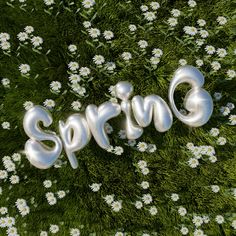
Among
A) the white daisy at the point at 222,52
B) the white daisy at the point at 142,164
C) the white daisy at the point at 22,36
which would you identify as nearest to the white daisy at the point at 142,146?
the white daisy at the point at 142,164

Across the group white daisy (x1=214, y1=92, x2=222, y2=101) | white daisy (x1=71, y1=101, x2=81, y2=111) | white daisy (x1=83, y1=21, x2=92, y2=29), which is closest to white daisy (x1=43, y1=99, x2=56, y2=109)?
white daisy (x1=71, y1=101, x2=81, y2=111)

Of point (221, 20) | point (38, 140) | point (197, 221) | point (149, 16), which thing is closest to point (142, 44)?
point (149, 16)

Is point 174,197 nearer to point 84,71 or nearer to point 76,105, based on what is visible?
point 76,105

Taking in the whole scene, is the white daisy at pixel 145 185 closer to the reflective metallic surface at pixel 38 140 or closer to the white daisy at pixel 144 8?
the reflective metallic surface at pixel 38 140

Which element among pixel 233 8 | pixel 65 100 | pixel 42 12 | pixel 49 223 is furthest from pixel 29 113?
pixel 233 8

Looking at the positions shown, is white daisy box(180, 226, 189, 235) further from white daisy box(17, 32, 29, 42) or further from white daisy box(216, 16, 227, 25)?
white daisy box(17, 32, 29, 42)

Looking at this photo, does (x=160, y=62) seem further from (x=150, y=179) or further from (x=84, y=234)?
(x=84, y=234)

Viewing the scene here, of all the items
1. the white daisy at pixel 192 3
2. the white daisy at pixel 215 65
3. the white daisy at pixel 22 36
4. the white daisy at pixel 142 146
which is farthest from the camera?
the white daisy at pixel 192 3
